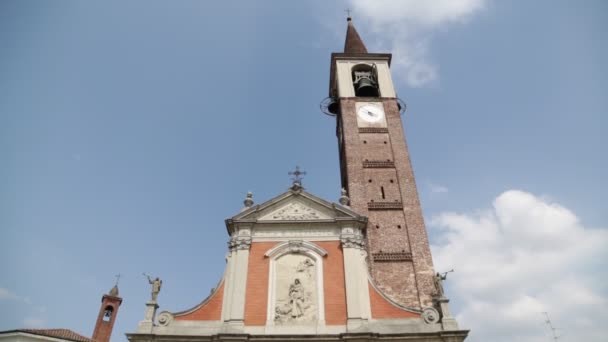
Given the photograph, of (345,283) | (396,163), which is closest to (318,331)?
(345,283)

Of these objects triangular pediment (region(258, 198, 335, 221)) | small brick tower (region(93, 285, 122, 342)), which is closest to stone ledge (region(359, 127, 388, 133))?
triangular pediment (region(258, 198, 335, 221))

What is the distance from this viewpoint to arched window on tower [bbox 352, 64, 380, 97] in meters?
23.0

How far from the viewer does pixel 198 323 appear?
40.1ft

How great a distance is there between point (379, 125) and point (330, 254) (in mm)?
9536

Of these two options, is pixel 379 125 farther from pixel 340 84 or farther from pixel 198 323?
pixel 198 323

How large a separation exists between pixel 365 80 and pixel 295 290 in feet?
46.8

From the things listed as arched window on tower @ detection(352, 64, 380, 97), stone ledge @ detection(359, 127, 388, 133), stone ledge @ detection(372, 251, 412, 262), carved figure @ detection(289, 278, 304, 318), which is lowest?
carved figure @ detection(289, 278, 304, 318)

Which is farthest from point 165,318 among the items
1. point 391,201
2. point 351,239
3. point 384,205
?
point 391,201

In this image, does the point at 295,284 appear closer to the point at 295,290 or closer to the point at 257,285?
the point at 295,290

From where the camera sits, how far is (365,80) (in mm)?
23062

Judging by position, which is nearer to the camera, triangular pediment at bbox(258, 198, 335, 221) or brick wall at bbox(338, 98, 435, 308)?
triangular pediment at bbox(258, 198, 335, 221)

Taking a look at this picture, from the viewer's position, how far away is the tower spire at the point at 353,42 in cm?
2648

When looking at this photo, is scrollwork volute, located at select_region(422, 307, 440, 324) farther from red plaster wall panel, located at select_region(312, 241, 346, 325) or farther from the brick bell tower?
the brick bell tower

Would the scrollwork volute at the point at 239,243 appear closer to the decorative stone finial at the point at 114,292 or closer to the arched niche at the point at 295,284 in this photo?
the arched niche at the point at 295,284
